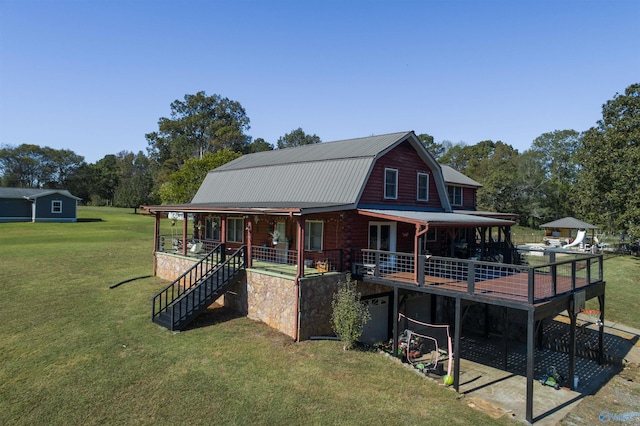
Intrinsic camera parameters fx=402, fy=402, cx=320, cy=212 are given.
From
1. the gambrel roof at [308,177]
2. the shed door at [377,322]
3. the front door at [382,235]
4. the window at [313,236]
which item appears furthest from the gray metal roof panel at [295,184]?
the shed door at [377,322]

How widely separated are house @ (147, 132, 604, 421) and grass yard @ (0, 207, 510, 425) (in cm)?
124

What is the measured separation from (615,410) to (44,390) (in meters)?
14.3

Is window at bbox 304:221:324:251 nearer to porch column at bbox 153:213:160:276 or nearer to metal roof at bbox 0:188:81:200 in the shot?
porch column at bbox 153:213:160:276

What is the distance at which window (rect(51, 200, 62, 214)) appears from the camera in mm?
45438

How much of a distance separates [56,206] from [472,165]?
217ft

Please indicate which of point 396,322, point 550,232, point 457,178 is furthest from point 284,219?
point 550,232

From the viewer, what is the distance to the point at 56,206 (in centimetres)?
4566

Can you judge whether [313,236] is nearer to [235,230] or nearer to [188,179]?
[235,230]

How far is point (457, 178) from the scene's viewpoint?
30359mm

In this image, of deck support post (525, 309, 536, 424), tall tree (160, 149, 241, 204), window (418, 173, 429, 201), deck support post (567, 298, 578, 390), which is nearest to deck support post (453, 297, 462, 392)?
deck support post (525, 309, 536, 424)

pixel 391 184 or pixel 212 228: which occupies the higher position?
pixel 391 184

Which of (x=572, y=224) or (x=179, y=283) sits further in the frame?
(x=572, y=224)

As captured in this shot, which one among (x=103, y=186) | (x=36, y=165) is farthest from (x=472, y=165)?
(x=36, y=165)

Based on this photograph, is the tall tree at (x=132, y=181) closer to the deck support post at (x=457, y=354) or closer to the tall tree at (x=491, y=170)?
the tall tree at (x=491, y=170)
